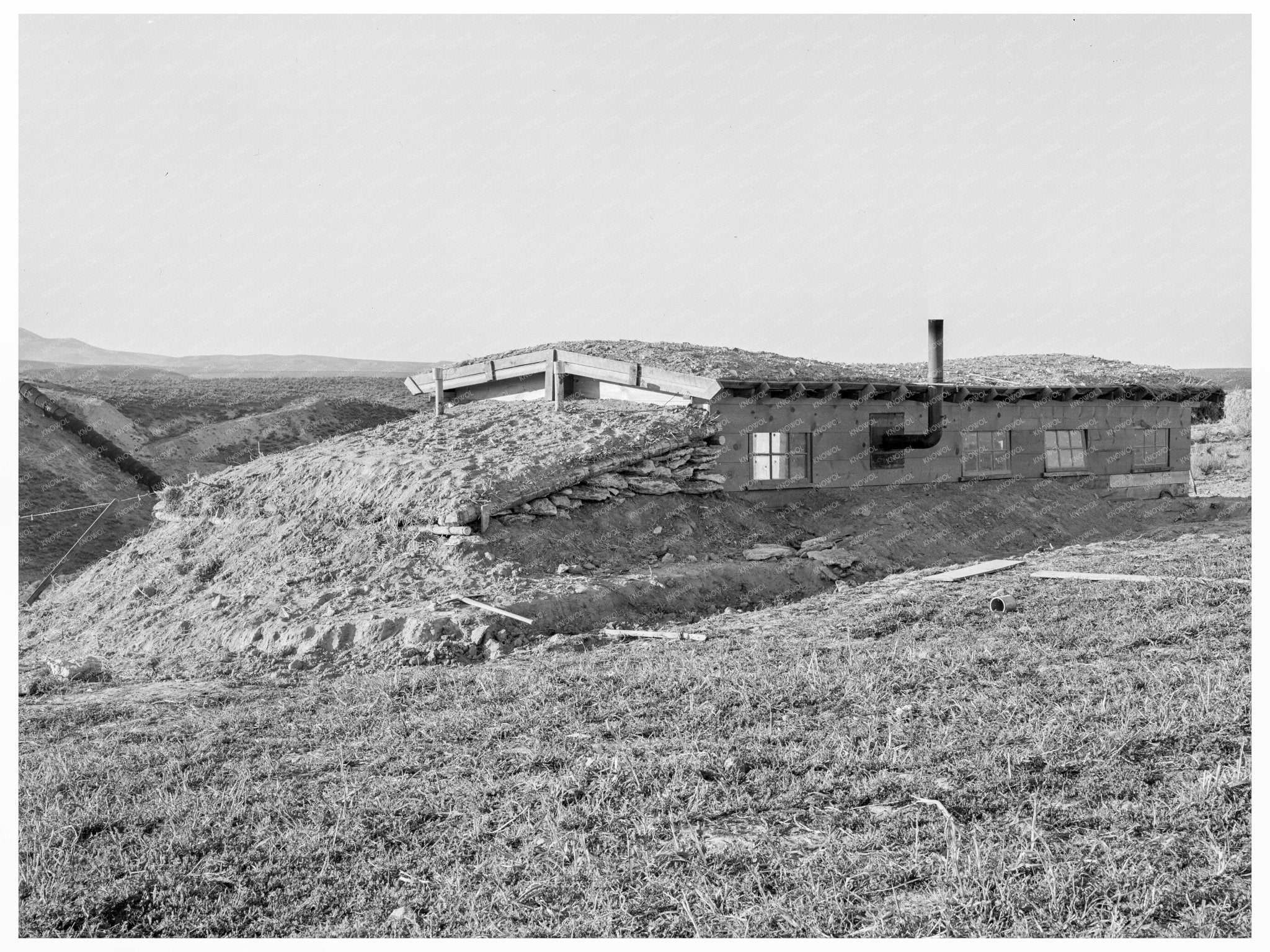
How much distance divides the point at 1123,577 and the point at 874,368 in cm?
1305

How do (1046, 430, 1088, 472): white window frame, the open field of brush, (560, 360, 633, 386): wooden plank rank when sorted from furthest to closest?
(1046, 430, 1088, 472): white window frame
(560, 360, 633, 386): wooden plank
the open field of brush

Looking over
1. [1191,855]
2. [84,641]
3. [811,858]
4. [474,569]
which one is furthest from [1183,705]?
[84,641]

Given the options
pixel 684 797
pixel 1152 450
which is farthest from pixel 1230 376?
pixel 684 797

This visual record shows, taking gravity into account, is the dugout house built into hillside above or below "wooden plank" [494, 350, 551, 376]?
below

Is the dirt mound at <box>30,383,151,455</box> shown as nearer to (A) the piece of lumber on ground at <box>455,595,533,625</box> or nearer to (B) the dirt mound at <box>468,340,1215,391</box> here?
(B) the dirt mound at <box>468,340,1215,391</box>

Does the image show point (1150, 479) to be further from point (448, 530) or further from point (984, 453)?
point (448, 530)

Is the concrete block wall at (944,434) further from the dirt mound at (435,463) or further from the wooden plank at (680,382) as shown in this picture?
the dirt mound at (435,463)

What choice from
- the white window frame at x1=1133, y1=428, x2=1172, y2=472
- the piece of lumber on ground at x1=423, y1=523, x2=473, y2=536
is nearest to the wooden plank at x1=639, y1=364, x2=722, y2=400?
the piece of lumber on ground at x1=423, y1=523, x2=473, y2=536

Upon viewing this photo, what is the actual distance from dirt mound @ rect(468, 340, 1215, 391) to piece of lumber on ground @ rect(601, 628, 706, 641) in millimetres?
6309

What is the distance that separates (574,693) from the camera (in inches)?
352

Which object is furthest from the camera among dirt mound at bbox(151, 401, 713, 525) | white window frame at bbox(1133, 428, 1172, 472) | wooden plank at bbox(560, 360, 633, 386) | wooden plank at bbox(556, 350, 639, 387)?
white window frame at bbox(1133, 428, 1172, 472)

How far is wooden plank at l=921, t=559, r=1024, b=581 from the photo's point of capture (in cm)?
1420

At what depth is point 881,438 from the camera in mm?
19516

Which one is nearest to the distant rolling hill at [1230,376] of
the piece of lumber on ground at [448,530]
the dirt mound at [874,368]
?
the dirt mound at [874,368]
